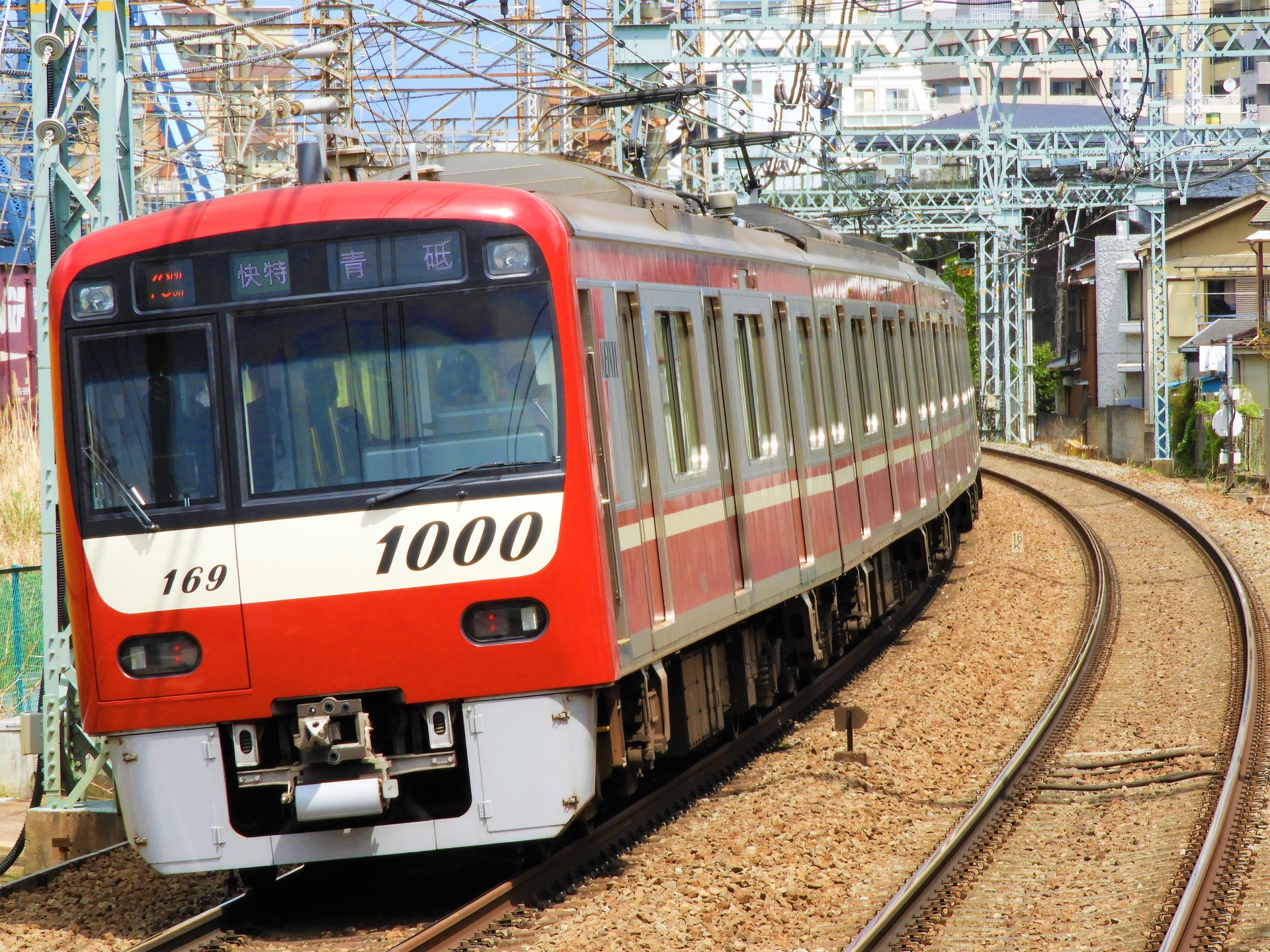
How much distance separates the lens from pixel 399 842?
5.82m

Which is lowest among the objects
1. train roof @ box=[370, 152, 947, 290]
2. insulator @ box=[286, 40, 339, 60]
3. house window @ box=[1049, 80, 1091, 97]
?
train roof @ box=[370, 152, 947, 290]

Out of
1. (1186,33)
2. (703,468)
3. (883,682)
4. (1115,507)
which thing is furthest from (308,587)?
(1186,33)

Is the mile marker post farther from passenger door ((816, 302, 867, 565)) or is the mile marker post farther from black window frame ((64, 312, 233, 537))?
black window frame ((64, 312, 233, 537))

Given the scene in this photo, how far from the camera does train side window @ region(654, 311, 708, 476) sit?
23.0 feet

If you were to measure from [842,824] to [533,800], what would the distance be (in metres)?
2.02

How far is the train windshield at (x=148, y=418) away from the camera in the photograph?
5848mm

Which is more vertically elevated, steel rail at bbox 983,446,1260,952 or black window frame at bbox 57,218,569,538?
black window frame at bbox 57,218,569,538

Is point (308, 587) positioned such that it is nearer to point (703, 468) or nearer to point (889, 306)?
point (703, 468)

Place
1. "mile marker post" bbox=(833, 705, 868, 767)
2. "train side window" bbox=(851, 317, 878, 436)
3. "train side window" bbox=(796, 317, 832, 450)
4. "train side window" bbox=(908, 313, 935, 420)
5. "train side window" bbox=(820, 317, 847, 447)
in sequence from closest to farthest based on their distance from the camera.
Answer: "mile marker post" bbox=(833, 705, 868, 767) < "train side window" bbox=(796, 317, 832, 450) < "train side window" bbox=(820, 317, 847, 447) < "train side window" bbox=(851, 317, 878, 436) < "train side window" bbox=(908, 313, 935, 420)

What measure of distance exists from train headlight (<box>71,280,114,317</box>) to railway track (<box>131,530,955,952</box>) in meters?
2.28

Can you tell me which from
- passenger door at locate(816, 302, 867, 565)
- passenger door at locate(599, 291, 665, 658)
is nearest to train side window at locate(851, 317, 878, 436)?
passenger door at locate(816, 302, 867, 565)

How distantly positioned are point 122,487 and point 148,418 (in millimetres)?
276

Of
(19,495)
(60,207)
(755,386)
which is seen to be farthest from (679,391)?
(19,495)

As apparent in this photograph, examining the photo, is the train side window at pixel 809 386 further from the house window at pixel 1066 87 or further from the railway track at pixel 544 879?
the house window at pixel 1066 87
